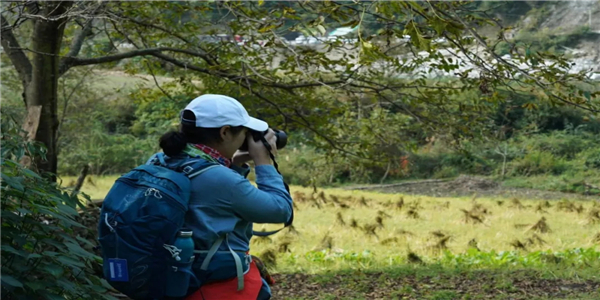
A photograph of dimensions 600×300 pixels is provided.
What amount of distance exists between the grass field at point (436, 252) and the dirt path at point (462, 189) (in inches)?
137

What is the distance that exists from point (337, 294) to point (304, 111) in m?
2.01

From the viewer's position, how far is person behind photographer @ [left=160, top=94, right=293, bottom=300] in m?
2.41

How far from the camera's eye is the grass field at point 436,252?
623cm

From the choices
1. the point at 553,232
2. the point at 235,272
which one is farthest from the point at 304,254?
the point at 235,272

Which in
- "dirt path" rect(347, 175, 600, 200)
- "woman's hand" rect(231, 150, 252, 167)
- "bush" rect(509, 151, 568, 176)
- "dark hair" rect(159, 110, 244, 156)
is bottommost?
"dirt path" rect(347, 175, 600, 200)

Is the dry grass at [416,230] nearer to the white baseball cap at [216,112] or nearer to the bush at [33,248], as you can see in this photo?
the bush at [33,248]

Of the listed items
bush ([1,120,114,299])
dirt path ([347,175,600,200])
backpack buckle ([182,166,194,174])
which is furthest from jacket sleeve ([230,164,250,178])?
dirt path ([347,175,600,200])

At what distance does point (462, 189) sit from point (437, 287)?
44.5ft

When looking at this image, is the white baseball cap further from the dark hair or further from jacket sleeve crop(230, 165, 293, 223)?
jacket sleeve crop(230, 165, 293, 223)

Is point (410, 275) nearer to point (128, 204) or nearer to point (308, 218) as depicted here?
point (128, 204)

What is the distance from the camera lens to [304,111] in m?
7.39

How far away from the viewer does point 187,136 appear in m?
2.56

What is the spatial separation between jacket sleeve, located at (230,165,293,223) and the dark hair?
0.18 m

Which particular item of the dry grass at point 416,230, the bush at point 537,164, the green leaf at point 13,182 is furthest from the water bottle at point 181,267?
the bush at point 537,164
